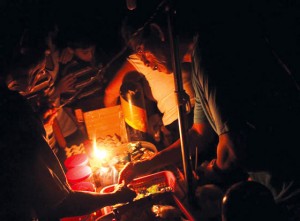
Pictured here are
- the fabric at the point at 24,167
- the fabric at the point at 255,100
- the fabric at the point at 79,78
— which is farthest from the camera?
the fabric at the point at 79,78

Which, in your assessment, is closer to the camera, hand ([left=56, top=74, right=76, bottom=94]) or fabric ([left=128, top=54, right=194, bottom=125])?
fabric ([left=128, top=54, right=194, bottom=125])

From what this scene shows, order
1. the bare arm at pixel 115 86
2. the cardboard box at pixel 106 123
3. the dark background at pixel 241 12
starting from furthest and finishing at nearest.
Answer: the bare arm at pixel 115 86 → the cardboard box at pixel 106 123 → the dark background at pixel 241 12

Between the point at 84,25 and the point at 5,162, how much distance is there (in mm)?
11597

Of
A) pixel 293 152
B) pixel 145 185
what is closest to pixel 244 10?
pixel 293 152

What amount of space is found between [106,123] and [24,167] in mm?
2399

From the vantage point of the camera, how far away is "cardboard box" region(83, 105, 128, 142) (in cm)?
440

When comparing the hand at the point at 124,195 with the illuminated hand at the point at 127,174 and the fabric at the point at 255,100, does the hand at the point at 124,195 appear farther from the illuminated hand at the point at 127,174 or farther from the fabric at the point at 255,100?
the fabric at the point at 255,100

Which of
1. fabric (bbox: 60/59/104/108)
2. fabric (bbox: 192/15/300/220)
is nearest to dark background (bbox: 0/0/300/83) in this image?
fabric (bbox: 192/15/300/220)

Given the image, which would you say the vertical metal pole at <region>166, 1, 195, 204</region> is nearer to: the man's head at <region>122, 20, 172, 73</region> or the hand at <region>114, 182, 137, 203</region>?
the hand at <region>114, 182, 137, 203</region>

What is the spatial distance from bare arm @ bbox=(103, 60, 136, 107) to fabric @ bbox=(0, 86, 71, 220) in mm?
3471

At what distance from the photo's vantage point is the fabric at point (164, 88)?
457cm

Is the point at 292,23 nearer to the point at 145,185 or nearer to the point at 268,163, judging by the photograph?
the point at 268,163

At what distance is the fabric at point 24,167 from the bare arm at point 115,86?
3471 mm

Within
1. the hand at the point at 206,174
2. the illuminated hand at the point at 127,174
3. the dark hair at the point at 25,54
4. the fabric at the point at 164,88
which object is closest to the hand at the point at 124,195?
the illuminated hand at the point at 127,174
